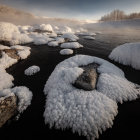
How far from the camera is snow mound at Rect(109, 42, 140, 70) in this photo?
551 centimetres

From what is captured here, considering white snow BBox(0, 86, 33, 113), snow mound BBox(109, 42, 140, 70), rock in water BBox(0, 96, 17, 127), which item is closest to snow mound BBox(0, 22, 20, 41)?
white snow BBox(0, 86, 33, 113)

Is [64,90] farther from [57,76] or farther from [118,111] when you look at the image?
[118,111]

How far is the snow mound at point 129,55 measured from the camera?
217 inches

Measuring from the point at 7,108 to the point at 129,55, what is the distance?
20.7ft

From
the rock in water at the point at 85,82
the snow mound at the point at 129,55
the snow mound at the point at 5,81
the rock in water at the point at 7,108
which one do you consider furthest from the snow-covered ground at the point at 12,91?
the snow mound at the point at 129,55

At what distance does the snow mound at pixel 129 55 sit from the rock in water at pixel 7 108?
594 centimetres

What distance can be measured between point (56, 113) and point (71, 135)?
2.22 feet

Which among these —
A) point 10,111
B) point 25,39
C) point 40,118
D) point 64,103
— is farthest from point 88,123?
point 25,39

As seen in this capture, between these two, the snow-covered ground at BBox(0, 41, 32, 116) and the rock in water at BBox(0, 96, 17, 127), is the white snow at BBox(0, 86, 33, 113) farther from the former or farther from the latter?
the rock in water at BBox(0, 96, 17, 127)

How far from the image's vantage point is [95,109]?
291cm

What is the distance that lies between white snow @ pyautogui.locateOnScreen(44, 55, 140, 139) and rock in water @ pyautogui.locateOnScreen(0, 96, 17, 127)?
101 cm

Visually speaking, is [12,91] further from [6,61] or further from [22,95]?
[6,61]

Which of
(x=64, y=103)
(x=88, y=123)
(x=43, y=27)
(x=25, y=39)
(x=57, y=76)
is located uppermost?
(x=43, y=27)

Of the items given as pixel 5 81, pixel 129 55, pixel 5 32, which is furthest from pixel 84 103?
pixel 5 32
